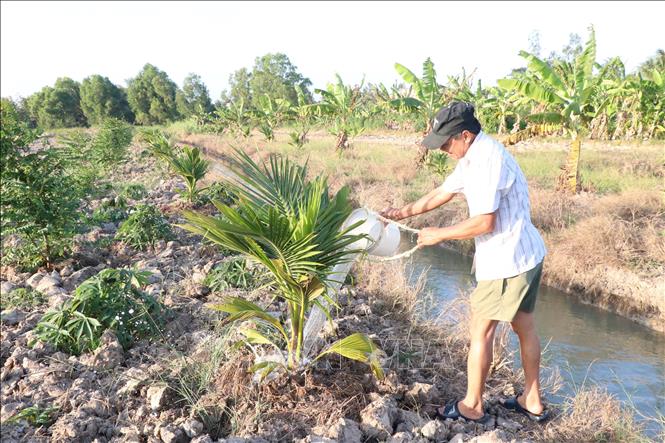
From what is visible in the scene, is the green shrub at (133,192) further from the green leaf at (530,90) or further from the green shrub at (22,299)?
the green leaf at (530,90)

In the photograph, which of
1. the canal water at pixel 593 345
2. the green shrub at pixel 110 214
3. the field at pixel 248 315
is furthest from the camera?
the green shrub at pixel 110 214

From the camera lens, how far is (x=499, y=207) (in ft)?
8.47

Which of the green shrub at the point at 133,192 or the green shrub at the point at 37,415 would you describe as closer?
the green shrub at the point at 37,415

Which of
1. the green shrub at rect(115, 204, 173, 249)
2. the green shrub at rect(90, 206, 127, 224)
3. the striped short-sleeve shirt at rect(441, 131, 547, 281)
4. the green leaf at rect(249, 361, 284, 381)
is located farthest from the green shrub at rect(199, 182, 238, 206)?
the striped short-sleeve shirt at rect(441, 131, 547, 281)

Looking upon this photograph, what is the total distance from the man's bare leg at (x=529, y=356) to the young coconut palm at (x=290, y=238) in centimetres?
87

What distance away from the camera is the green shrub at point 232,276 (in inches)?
160

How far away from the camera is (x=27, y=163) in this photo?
4.10m

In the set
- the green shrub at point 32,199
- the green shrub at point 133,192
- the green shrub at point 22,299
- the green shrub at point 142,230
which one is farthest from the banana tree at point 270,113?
the green shrub at point 22,299

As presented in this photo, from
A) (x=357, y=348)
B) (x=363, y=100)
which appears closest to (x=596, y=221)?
(x=357, y=348)

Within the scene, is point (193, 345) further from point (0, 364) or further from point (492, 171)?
point (492, 171)

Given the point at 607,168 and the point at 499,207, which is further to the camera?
the point at 607,168

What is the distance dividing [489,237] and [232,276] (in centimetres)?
235

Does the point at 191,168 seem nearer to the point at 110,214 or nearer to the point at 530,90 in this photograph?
the point at 110,214

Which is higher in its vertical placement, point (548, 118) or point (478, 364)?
point (548, 118)
